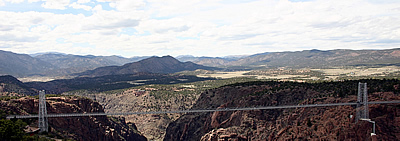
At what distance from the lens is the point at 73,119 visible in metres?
60.1

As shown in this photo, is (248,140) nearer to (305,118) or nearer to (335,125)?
(305,118)

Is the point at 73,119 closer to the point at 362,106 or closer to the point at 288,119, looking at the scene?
the point at 288,119

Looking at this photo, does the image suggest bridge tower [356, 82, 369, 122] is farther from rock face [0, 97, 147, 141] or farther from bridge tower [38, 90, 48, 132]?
bridge tower [38, 90, 48, 132]

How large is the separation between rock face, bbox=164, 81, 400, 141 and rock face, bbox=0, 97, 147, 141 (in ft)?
65.4

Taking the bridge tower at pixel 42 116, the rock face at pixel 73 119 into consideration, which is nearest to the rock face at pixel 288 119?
the rock face at pixel 73 119

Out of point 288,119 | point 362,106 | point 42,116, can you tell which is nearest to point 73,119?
point 42,116

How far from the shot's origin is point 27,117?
53.2m

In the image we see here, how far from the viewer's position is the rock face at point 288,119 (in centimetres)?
4925

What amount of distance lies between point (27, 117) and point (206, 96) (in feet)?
166

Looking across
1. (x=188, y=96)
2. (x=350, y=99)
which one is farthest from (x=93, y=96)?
(x=350, y=99)

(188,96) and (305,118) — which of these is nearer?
(305,118)

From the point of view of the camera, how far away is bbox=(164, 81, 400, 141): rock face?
4925 cm

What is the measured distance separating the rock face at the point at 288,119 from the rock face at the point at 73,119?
65.4 feet

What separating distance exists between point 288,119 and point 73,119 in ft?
135
